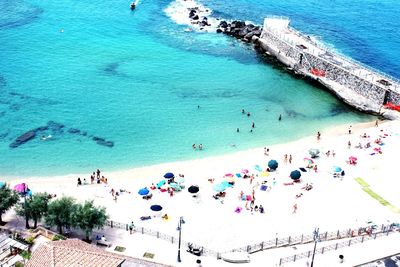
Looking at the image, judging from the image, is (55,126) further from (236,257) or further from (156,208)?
(236,257)

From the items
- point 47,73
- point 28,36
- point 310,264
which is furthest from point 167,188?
point 28,36

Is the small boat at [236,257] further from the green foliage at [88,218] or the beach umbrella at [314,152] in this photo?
the beach umbrella at [314,152]

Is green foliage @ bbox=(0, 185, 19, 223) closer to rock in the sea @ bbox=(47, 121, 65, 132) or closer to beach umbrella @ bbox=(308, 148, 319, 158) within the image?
rock in the sea @ bbox=(47, 121, 65, 132)

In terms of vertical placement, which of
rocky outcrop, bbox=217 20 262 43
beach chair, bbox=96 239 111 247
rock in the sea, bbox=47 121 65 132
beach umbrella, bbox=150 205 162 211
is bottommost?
beach chair, bbox=96 239 111 247

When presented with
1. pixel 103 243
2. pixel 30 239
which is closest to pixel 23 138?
pixel 30 239

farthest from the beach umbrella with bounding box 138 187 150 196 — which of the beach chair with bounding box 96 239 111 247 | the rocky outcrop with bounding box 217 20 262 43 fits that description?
the rocky outcrop with bounding box 217 20 262 43

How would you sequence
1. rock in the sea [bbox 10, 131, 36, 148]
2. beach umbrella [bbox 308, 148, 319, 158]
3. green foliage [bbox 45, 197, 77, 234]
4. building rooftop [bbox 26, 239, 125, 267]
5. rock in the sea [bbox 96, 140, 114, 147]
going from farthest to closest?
rock in the sea [bbox 96, 140, 114, 147]
rock in the sea [bbox 10, 131, 36, 148]
beach umbrella [bbox 308, 148, 319, 158]
green foliage [bbox 45, 197, 77, 234]
building rooftop [bbox 26, 239, 125, 267]
